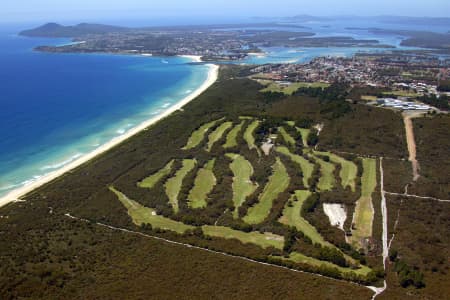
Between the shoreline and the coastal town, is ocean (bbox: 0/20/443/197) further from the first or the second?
the coastal town

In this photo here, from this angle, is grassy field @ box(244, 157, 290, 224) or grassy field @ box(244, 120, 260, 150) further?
grassy field @ box(244, 120, 260, 150)

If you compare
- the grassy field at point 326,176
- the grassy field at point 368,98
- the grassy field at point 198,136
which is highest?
the grassy field at point 368,98

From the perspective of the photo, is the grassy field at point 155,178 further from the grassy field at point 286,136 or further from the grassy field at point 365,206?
the grassy field at point 365,206

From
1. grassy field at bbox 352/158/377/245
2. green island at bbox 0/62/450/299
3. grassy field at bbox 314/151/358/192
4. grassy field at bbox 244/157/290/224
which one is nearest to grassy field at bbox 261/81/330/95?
green island at bbox 0/62/450/299

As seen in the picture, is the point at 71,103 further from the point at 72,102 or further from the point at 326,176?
the point at 326,176

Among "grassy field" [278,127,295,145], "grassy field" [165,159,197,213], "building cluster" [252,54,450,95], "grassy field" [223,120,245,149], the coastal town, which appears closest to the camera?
"grassy field" [165,159,197,213]

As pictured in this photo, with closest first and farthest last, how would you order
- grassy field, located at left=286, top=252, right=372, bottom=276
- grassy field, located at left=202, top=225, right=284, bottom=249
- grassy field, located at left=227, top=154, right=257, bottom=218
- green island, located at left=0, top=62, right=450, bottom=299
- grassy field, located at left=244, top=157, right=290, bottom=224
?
1. green island, located at left=0, top=62, right=450, bottom=299
2. grassy field, located at left=286, top=252, right=372, bottom=276
3. grassy field, located at left=202, top=225, right=284, bottom=249
4. grassy field, located at left=244, top=157, right=290, bottom=224
5. grassy field, located at left=227, top=154, right=257, bottom=218

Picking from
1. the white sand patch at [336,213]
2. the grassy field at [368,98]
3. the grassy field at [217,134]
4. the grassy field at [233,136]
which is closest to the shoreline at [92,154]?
the grassy field at [217,134]

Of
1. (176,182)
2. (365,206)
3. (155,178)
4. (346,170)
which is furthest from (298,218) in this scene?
(155,178)
